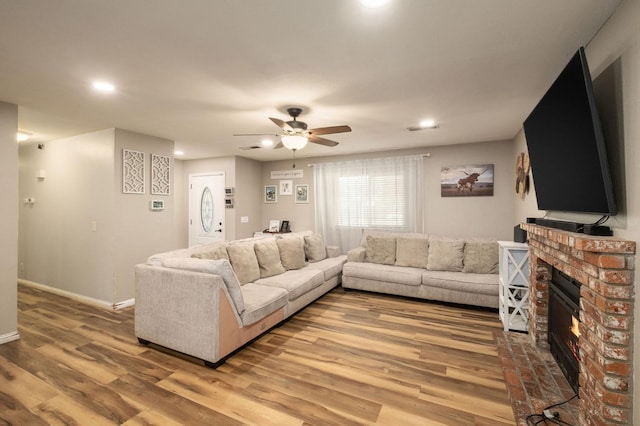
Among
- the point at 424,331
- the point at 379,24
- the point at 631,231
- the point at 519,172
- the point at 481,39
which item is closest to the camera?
the point at 631,231

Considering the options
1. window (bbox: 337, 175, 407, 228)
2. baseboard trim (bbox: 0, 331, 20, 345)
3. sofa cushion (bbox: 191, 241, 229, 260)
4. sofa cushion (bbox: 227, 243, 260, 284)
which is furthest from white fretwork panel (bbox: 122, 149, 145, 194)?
window (bbox: 337, 175, 407, 228)

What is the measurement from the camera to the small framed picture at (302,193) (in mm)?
6316

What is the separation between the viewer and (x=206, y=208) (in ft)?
21.0

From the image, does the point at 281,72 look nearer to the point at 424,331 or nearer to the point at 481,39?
the point at 481,39

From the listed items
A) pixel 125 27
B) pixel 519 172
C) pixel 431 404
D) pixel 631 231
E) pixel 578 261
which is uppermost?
pixel 125 27

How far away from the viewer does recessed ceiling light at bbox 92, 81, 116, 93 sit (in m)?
2.50

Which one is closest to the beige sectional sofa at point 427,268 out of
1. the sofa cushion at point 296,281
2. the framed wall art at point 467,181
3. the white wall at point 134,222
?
the sofa cushion at point 296,281

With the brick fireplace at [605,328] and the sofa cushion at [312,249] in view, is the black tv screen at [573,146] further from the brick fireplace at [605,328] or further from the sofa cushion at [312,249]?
the sofa cushion at [312,249]

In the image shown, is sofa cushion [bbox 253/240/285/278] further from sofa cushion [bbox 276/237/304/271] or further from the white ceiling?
the white ceiling

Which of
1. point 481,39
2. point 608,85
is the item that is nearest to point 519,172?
point 608,85

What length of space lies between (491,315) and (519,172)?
6.46ft

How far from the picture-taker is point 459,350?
Answer: 2771 millimetres

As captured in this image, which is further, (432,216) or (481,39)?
(432,216)

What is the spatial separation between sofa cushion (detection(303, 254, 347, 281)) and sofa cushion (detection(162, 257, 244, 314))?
5.99 feet
